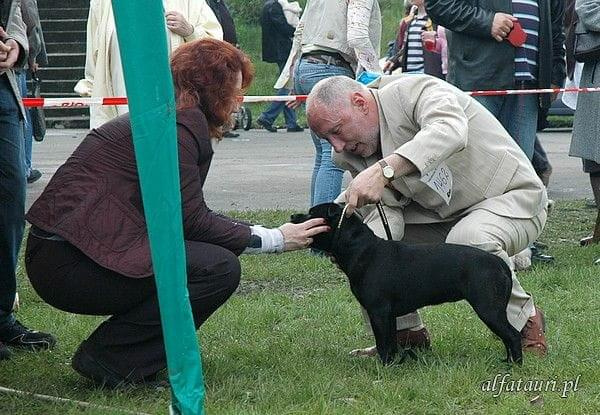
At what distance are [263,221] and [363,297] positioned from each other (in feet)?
14.0

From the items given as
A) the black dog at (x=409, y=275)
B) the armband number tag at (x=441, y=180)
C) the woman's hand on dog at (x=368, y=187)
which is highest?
the woman's hand on dog at (x=368, y=187)

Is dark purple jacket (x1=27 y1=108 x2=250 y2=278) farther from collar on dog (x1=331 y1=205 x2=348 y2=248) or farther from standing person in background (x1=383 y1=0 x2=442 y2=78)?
standing person in background (x1=383 y1=0 x2=442 y2=78)

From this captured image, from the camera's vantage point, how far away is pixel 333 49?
754 centimetres

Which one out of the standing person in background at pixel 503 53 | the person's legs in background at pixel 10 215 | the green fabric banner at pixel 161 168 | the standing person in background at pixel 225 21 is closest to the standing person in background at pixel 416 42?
the standing person in background at pixel 225 21

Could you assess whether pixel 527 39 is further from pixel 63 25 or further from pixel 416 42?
pixel 63 25

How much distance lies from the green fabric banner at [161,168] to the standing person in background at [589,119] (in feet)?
15.8


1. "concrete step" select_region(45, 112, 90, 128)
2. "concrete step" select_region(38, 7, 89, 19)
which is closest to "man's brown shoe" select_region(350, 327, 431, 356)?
"concrete step" select_region(45, 112, 90, 128)

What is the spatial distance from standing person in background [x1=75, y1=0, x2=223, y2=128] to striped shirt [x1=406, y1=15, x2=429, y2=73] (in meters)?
5.45

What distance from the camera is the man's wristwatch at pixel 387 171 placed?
14.1 ft

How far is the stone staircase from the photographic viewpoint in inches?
752

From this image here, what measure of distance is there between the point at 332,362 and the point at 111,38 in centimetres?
251

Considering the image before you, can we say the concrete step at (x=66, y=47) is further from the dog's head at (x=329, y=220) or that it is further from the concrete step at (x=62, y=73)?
the dog's head at (x=329, y=220)

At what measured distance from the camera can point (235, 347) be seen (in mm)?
4918

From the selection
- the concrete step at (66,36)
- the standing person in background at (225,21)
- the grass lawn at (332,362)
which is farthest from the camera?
the concrete step at (66,36)
